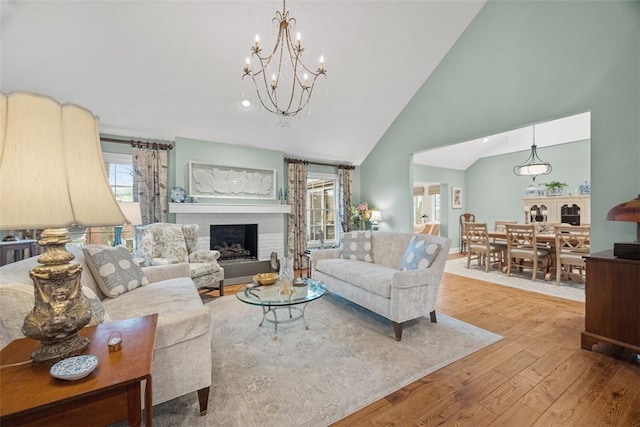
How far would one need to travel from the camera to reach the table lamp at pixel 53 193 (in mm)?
774

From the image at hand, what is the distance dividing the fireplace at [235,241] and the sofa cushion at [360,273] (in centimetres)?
Result: 205

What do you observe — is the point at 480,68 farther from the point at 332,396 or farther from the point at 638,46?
the point at 332,396

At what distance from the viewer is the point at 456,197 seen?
25.3ft

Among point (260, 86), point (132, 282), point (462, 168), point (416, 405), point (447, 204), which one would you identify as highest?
point (260, 86)

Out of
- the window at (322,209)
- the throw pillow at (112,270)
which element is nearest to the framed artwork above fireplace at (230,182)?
the window at (322,209)

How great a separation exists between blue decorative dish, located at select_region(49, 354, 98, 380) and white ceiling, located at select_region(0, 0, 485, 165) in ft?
11.0

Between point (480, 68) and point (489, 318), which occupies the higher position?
point (480, 68)

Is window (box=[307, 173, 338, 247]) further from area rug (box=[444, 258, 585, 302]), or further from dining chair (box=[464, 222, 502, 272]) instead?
dining chair (box=[464, 222, 502, 272])

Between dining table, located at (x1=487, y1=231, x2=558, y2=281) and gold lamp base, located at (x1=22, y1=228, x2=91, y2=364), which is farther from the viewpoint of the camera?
dining table, located at (x1=487, y1=231, x2=558, y2=281)

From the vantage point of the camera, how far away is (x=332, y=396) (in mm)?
1682

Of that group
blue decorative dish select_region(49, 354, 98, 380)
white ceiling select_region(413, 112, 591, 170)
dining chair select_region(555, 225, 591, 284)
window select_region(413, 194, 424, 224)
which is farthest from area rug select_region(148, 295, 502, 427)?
window select_region(413, 194, 424, 224)

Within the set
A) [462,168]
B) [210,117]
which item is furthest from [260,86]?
[462,168]

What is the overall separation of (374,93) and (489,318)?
3.80 meters

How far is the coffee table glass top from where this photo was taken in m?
2.25
